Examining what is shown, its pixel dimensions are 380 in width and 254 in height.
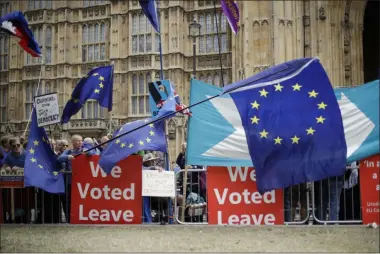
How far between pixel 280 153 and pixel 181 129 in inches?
659

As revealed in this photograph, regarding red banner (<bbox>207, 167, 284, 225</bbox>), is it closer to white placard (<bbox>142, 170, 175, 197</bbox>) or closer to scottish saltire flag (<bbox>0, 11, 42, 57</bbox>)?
white placard (<bbox>142, 170, 175, 197</bbox>)

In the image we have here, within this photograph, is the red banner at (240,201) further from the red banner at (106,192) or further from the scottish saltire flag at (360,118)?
the scottish saltire flag at (360,118)

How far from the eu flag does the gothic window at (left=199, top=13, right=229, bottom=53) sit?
18.1m

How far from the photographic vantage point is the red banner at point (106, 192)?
7.16 metres

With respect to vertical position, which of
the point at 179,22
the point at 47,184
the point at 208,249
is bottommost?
the point at 208,249

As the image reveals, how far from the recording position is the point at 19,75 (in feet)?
90.2

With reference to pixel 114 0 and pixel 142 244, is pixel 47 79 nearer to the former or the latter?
pixel 114 0

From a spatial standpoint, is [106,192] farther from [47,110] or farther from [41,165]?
[47,110]

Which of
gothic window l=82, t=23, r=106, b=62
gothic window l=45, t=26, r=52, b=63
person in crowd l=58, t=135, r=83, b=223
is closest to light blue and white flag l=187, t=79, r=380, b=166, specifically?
person in crowd l=58, t=135, r=83, b=223

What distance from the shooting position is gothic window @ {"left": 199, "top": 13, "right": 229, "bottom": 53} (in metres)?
24.8

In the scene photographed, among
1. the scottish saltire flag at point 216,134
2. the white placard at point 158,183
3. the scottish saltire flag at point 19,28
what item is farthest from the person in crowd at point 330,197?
the scottish saltire flag at point 19,28

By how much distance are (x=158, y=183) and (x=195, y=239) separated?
1129mm

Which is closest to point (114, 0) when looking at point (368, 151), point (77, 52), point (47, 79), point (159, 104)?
point (77, 52)

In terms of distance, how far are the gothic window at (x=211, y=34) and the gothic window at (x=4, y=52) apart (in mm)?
10799
